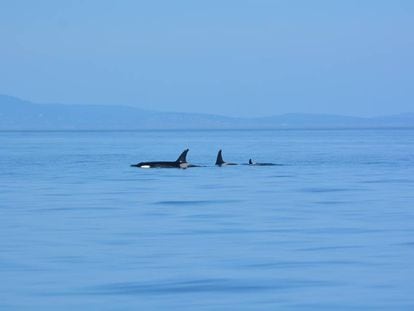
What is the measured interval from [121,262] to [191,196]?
1470cm

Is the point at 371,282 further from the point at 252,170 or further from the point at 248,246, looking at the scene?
the point at 252,170

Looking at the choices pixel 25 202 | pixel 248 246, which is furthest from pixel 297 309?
pixel 25 202

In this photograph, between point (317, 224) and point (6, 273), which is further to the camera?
point (317, 224)

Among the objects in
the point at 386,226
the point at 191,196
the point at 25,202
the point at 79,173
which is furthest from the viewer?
the point at 79,173

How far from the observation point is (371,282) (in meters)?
15.7

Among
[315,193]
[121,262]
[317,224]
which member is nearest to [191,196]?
[315,193]

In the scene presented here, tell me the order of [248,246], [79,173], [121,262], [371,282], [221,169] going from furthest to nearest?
[221,169]
[79,173]
[248,246]
[121,262]
[371,282]

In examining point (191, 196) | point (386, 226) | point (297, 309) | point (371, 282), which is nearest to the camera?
point (297, 309)

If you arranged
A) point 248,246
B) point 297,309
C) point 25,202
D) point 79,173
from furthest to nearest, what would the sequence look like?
point 79,173 < point 25,202 < point 248,246 < point 297,309

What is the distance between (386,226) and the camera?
74.0 feet

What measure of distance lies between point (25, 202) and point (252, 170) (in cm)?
2045

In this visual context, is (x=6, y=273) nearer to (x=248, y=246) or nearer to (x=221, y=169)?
(x=248, y=246)

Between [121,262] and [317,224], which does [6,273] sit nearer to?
[121,262]

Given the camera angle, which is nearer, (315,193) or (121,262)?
(121,262)
